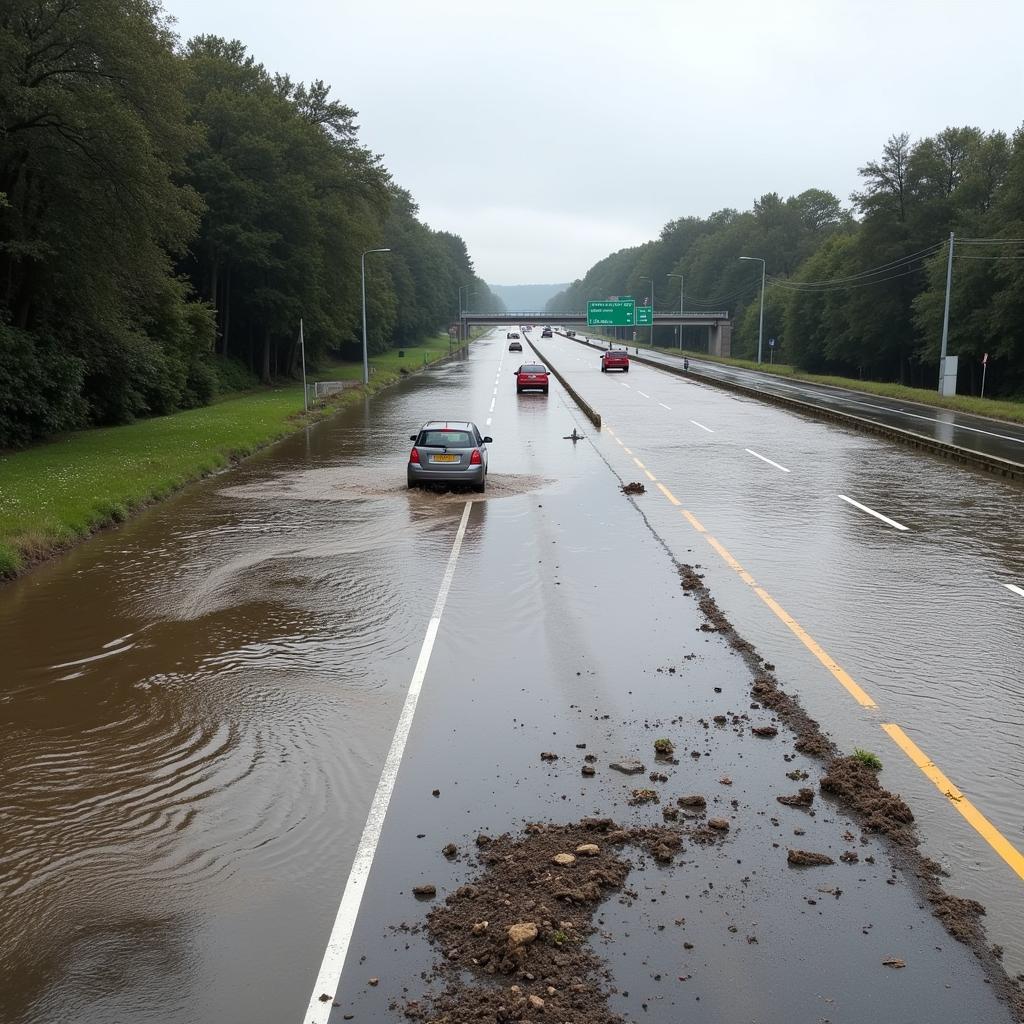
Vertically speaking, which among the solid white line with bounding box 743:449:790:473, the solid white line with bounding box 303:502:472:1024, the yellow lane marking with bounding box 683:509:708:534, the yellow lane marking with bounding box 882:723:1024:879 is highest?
the solid white line with bounding box 743:449:790:473

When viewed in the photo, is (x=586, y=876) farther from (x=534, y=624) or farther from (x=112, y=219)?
(x=112, y=219)

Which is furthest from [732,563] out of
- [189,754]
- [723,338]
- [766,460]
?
[723,338]

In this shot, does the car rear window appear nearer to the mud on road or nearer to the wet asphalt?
the mud on road

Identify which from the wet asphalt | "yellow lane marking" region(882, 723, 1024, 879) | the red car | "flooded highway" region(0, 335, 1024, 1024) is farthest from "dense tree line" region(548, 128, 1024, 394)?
"yellow lane marking" region(882, 723, 1024, 879)

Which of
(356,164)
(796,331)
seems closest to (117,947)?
(356,164)

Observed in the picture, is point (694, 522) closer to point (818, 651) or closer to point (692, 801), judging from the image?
point (818, 651)

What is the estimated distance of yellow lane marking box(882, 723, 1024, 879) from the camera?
5551mm

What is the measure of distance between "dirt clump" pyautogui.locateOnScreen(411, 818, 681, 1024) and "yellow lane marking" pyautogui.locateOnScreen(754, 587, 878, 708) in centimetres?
307

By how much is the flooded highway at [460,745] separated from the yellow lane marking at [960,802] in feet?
0.31

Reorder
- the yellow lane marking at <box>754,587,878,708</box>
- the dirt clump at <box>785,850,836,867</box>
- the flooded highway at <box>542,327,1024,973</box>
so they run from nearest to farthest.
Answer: the dirt clump at <box>785,850,836,867</box>
the flooded highway at <box>542,327,1024,973</box>
the yellow lane marking at <box>754,587,878,708</box>

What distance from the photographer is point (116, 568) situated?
1290 cm

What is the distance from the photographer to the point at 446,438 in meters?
19.0

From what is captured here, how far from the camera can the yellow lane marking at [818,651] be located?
809 centimetres

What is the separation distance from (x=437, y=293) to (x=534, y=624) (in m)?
119
